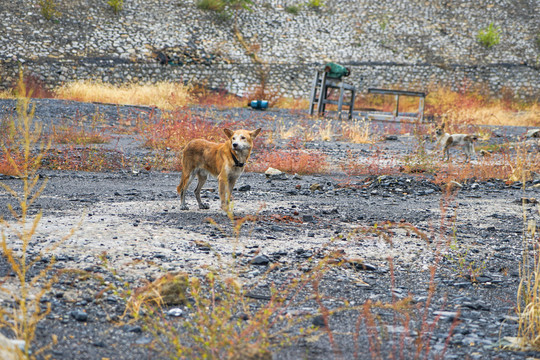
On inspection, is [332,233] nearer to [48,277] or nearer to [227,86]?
[48,277]

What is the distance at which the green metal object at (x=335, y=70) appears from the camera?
2252 centimetres

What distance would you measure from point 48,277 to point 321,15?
35961 mm

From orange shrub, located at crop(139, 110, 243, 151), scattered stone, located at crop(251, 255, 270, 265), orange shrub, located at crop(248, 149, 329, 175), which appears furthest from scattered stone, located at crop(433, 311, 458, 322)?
orange shrub, located at crop(139, 110, 243, 151)

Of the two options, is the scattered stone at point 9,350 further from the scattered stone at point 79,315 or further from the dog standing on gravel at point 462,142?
the dog standing on gravel at point 462,142

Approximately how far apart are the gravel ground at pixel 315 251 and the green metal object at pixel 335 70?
13639 mm

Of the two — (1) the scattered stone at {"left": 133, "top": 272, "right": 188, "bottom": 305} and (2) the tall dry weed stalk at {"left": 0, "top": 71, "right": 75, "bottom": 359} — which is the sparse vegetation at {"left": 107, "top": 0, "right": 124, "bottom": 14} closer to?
(2) the tall dry weed stalk at {"left": 0, "top": 71, "right": 75, "bottom": 359}

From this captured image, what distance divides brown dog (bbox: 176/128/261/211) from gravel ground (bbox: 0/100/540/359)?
37 cm

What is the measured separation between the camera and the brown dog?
21.4 ft

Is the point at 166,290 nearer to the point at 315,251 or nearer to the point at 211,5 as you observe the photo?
the point at 315,251

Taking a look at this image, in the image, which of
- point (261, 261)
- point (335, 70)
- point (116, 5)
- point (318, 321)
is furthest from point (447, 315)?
point (116, 5)

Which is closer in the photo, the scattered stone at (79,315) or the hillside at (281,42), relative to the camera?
the scattered stone at (79,315)

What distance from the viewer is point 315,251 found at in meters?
5.12

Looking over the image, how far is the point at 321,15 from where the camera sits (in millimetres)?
37188

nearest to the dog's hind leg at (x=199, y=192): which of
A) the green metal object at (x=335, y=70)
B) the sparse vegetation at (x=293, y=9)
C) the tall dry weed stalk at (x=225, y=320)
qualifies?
the tall dry weed stalk at (x=225, y=320)
